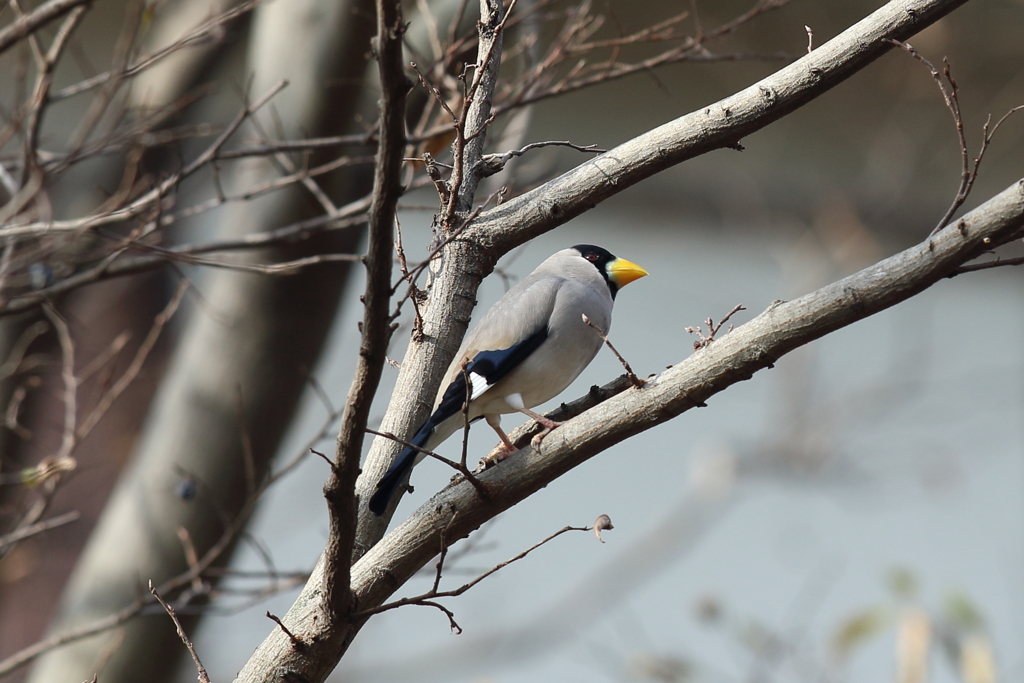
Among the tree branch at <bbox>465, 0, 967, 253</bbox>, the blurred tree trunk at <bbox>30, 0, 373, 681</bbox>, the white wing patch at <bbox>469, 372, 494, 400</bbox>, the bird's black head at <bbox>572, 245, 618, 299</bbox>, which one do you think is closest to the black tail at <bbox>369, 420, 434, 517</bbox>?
the white wing patch at <bbox>469, 372, 494, 400</bbox>

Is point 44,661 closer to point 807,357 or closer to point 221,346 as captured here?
point 221,346

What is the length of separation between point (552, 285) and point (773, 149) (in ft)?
18.0

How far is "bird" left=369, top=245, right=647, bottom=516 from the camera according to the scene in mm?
1671

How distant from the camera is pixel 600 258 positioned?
2.38m

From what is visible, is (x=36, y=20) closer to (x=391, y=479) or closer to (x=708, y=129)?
(x=391, y=479)

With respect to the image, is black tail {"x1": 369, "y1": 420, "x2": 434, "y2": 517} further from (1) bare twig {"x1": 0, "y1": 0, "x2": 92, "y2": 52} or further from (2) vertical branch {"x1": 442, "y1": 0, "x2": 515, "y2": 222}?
(1) bare twig {"x1": 0, "y1": 0, "x2": 92, "y2": 52}

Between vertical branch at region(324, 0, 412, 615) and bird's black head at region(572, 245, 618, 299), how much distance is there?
Answer: 127cm

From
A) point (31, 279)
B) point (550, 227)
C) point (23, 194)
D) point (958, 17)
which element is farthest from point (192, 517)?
point (958, 17)

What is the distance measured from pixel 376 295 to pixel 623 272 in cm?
133

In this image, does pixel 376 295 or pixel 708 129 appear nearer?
pixel 376 295

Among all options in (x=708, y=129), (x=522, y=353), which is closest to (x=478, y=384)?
(x=522, y=353)

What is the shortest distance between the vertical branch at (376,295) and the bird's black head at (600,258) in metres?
1.27

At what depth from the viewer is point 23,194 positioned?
228cm

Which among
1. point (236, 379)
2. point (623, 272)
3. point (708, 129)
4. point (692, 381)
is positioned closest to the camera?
point (692, 381)
